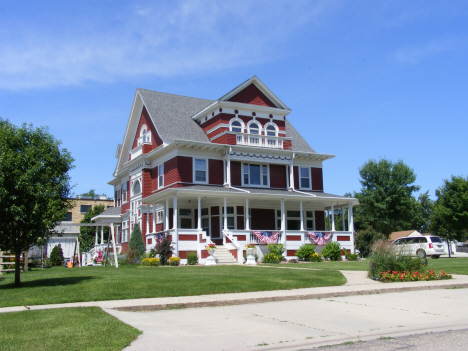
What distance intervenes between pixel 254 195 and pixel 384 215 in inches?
1292

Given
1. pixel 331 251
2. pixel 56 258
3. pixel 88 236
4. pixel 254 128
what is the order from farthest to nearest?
1. pixel 88 236
2. pixel 56 258
3. pixel 254 128
4. pixel 331 251

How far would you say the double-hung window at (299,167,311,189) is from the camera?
35.5 m

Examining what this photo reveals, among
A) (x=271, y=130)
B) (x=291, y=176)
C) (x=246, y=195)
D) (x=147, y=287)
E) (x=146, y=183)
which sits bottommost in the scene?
(x=147, y=287)

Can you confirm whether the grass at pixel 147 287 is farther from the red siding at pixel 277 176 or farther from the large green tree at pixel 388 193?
the large green tree at pixel 388 193

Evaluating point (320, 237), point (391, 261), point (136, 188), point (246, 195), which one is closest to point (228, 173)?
point (246, 195)

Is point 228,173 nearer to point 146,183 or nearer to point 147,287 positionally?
point 146,183

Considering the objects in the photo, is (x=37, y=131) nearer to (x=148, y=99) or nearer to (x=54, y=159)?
(x=54, y=159)

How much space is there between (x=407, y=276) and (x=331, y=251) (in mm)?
15284

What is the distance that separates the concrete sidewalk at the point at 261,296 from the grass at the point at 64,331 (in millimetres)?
1025

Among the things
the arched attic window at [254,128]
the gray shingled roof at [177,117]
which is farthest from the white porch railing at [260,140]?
the gray shingled roof at [177,117]

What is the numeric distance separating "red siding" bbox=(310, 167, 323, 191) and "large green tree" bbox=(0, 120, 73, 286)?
2376 centimetres

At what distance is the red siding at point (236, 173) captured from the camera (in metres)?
32.4

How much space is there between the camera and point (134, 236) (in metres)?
31.4

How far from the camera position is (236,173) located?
32.7 meters
